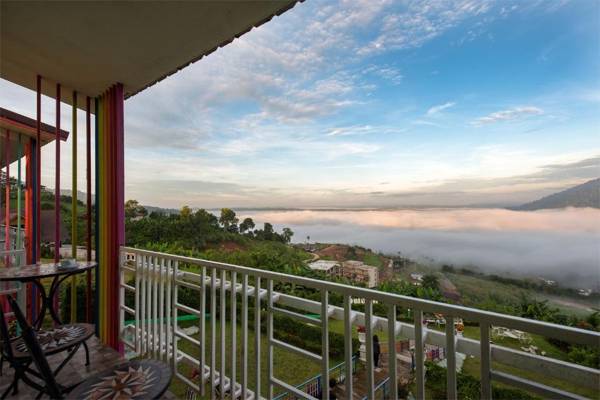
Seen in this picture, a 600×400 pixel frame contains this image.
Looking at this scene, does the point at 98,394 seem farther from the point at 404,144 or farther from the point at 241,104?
the point at 241,104

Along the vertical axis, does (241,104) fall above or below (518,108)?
above

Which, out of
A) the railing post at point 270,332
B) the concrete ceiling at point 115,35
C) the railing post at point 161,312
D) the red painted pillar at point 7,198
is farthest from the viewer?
the red painted pillar at point 7,198

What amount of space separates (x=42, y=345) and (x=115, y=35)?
2467mm

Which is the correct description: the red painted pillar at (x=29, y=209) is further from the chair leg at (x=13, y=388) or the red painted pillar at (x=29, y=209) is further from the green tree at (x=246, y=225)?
the green tree at (x=246, y=225)

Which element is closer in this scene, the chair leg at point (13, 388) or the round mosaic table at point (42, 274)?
the chair leg at point (13, 388)

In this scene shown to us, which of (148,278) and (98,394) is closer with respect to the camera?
(98,394)

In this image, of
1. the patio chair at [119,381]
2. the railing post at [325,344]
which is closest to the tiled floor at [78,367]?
the patio chair at [119,381]

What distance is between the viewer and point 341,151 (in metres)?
5.72

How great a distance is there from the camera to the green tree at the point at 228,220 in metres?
6.26

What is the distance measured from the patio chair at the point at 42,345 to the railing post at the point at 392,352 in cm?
216

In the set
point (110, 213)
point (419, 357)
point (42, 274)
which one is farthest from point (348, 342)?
point (110, 213)

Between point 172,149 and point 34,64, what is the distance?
17.3ft

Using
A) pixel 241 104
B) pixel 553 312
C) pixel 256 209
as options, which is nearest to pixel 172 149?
pixel 241 104

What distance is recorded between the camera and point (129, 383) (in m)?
1.54
